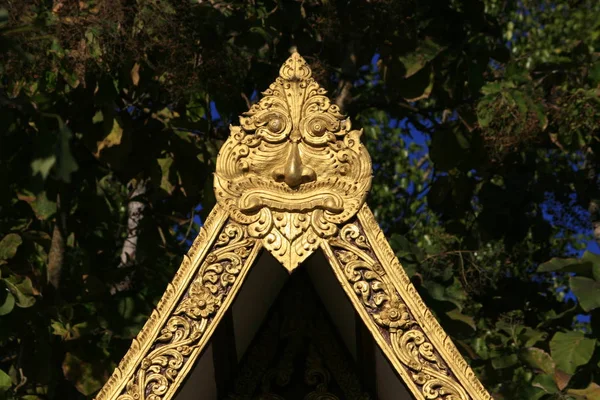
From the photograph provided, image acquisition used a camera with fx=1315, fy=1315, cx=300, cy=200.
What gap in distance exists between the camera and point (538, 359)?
24.6 feet

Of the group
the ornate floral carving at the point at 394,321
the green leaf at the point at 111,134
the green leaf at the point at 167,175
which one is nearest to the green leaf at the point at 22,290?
the green leaf at the point at 111,134

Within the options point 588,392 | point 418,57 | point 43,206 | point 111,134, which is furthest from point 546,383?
point 43,206

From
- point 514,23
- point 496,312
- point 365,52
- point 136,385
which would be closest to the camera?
point 136,385

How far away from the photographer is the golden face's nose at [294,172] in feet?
14.3

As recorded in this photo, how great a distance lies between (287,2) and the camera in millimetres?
7965

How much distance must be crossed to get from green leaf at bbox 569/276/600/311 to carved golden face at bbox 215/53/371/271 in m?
2.44

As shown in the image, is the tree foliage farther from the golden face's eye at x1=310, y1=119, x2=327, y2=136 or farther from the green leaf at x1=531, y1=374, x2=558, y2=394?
the golden face's eye at x1=310, y1=119, x2=327, y2=136

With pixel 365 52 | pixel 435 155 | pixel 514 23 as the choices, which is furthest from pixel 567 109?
pixel 514 23

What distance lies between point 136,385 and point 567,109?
14.4 feet

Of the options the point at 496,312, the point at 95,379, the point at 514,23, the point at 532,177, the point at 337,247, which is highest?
the point at 514,23

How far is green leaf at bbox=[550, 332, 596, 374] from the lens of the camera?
6.71 meters

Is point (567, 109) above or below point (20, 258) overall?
above

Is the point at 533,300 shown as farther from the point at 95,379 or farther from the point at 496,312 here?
the point at 95,379

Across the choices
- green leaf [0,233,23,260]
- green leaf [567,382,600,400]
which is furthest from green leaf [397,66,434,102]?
green leaf [0,233,23,260]
